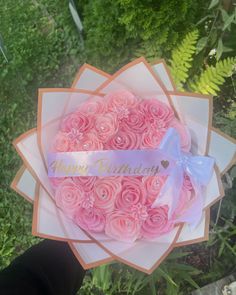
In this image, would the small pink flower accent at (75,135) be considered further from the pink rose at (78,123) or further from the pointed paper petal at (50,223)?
the pointed paper petal at (50,223)

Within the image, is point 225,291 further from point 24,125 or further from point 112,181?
point 24,125

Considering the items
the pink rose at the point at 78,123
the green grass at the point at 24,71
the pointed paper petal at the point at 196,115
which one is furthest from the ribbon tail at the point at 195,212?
the green grass at the point at 24,71

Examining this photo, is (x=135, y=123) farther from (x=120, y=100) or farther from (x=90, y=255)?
(x=90, y=255)

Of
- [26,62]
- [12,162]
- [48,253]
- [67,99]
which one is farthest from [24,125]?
[67,99]

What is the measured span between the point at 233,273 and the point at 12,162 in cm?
148

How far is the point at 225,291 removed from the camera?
72.0 inches

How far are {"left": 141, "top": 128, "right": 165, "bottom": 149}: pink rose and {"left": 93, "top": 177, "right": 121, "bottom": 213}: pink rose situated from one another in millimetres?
109

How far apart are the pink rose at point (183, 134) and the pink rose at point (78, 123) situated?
Result: 21 centimetres

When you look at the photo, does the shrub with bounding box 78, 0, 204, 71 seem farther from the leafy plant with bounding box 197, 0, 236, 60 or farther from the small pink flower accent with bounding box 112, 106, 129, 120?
the small pink flower accent with bounding box 112, 106, 129, 120

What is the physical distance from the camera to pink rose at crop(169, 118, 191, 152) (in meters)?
1.00

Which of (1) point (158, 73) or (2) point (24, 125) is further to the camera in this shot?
(2) point (24, 125)

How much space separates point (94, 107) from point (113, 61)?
163cm

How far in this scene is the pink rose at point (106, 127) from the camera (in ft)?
3.16

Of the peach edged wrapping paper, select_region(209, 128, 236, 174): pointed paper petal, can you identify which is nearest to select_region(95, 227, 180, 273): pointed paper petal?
the peach edged wrapping paper
